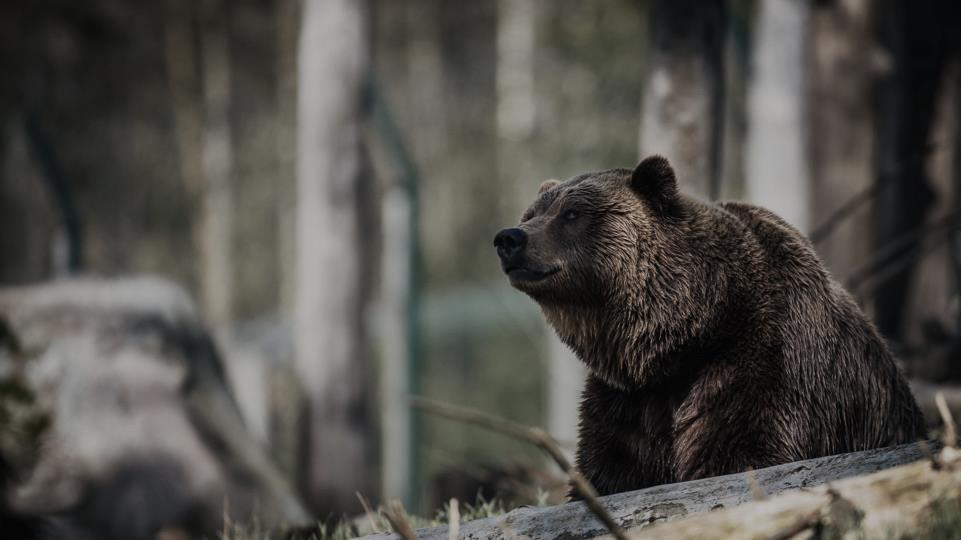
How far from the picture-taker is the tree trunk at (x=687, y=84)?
516 centimetres

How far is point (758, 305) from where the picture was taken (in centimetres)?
343

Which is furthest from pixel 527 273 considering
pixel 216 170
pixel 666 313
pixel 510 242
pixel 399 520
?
pixel 216 170

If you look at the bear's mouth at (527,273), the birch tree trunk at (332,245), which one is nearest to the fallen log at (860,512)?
the bear's mouth at (527,273)

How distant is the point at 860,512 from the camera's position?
260cm

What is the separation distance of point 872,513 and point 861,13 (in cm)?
657

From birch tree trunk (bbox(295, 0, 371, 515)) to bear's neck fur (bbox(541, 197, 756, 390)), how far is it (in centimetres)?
453

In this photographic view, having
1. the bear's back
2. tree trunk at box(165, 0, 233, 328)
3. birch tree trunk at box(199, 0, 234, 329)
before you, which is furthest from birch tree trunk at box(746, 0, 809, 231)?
tree trunk at box(165, 0, 233, 328)

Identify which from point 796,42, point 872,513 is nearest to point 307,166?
point 796,42

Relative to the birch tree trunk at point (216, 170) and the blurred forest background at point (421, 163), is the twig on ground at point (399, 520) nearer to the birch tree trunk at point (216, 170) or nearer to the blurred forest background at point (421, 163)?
the blurred forest background at point (421, 163)

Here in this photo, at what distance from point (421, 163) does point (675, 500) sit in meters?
29.2

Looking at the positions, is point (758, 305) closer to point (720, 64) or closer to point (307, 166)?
point (720, 64)

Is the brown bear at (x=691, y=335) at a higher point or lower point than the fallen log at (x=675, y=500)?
higher

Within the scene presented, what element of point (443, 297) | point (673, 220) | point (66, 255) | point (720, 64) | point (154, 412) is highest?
point (720, 64)

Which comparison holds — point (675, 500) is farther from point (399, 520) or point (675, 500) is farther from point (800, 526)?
point (399, 520)
